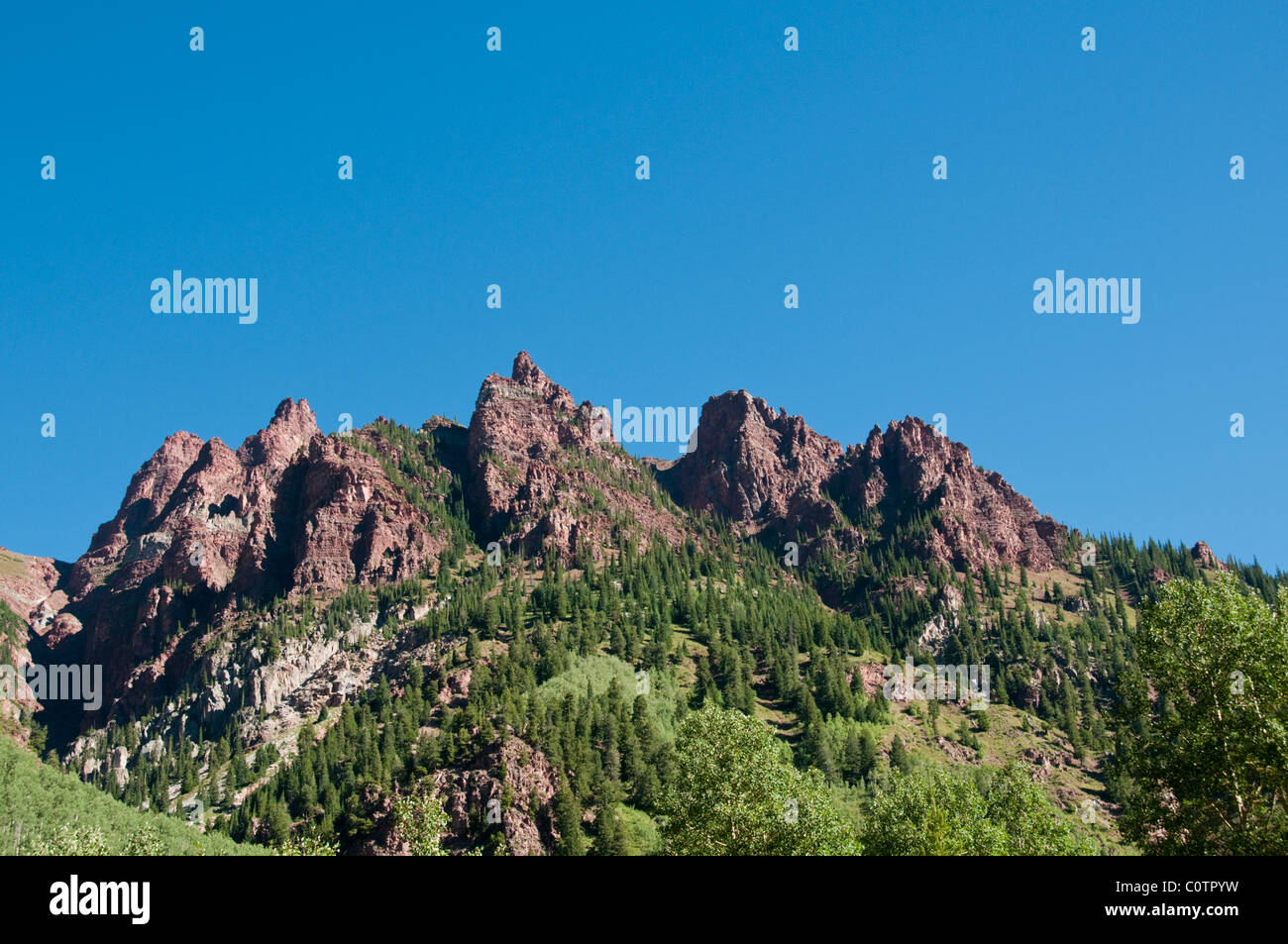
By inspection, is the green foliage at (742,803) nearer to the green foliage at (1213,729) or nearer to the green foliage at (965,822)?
the green foliage at (965,822)

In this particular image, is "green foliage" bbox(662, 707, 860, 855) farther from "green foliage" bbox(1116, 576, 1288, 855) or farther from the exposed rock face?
the exposed rock face

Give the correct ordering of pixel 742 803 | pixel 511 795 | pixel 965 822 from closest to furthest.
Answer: pixel 742 803, pixel 965 822, pixel 511 795

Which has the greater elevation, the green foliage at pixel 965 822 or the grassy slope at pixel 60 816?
the green foliage at pixel 965 822

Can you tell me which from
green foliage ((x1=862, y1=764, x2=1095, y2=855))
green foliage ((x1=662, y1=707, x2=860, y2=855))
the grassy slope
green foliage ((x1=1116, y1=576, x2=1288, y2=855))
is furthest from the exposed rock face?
green foliage ((x1=1116, y1=576, x2=1288, y2=855))

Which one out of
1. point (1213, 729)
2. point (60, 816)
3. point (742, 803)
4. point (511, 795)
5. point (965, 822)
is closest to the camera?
point (1213, 729)

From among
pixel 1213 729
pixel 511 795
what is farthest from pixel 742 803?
pixel 511 795

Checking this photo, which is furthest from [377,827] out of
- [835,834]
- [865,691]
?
[865,691]

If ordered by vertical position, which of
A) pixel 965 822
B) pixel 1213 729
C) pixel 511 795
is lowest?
pixel 511 795

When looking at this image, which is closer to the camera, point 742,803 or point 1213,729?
point 1213,729

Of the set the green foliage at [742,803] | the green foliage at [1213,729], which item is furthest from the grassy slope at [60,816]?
the green foliage at [1213,729]

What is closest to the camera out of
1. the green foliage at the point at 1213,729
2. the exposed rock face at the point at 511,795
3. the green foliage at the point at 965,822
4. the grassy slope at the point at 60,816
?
the green foliage at the point at 1213,729

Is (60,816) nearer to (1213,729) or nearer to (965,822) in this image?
(965,822)

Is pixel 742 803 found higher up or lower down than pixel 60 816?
higher up
